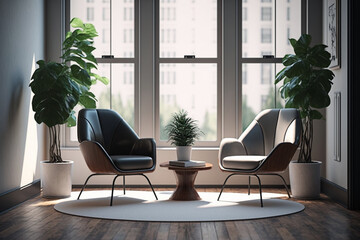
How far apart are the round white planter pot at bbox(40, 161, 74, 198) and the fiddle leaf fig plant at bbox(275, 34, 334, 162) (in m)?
2.55

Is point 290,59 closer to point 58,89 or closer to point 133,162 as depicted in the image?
point 133,162

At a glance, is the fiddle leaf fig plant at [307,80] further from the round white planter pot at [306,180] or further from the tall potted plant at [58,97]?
the tall potted plant at [58,97]

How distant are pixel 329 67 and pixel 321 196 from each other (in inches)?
56.7

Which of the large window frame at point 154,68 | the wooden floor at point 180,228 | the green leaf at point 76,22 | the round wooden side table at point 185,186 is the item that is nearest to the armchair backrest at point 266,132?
the round wooden side table at point 185,186

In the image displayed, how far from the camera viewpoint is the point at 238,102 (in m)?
6.76

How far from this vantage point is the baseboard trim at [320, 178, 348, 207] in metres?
5.20

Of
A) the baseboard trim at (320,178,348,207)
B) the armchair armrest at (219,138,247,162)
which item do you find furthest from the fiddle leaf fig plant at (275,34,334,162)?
the armchair armrest at (219,138,247,162)

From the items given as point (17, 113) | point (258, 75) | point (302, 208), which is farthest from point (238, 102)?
point (17, 113)

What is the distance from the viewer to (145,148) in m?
5.59

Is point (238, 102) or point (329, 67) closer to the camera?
point (329, 67)

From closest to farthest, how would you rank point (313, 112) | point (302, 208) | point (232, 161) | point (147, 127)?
point (302, 208) → point (232, 161) → point (313, 112) → point (147, 127)

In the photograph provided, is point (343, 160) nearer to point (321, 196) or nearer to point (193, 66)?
point (321, 196)

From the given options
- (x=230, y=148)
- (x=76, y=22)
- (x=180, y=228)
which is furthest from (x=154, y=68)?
(x=180, y=228)

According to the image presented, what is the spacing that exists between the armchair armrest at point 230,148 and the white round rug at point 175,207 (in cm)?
46
